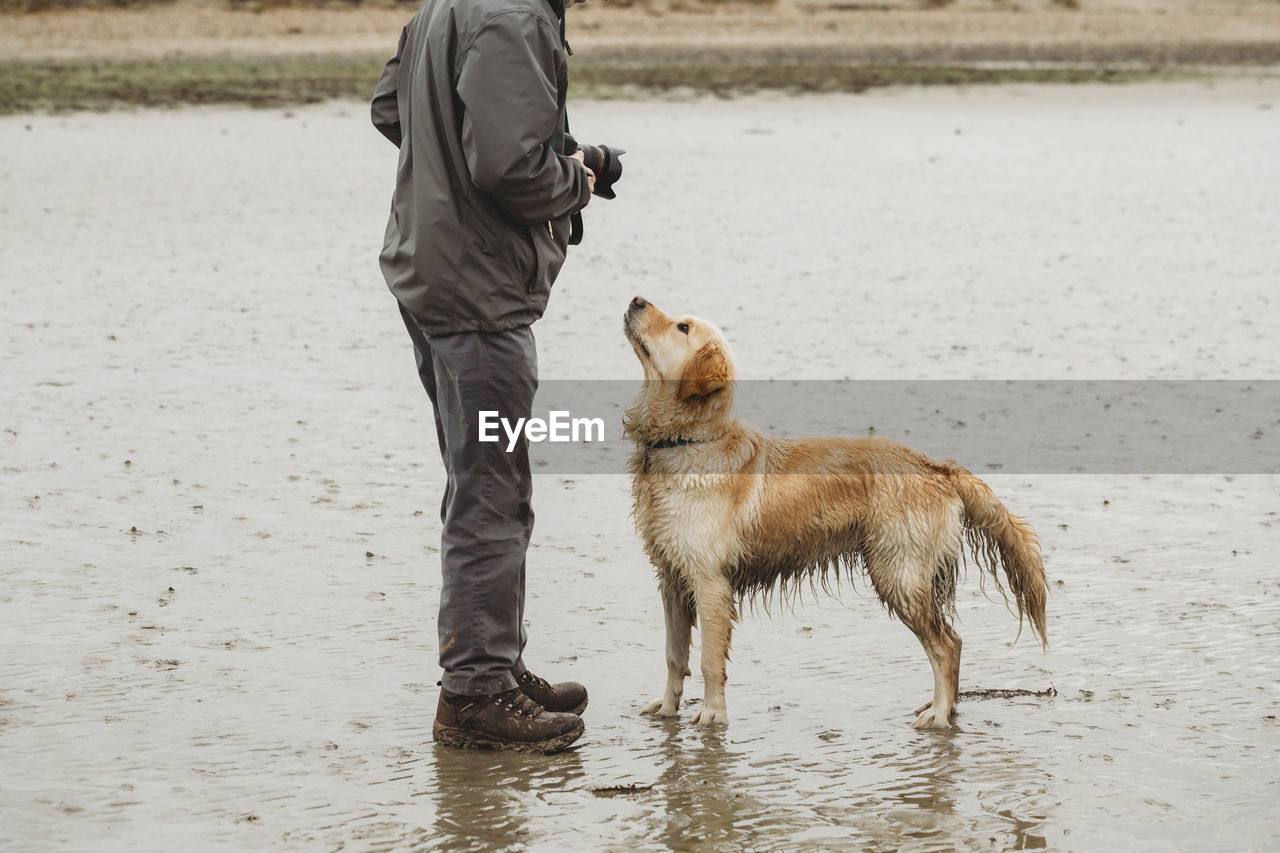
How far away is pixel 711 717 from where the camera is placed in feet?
15.3

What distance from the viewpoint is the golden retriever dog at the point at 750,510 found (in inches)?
183

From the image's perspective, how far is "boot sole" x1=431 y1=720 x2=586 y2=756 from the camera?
443 centimetres

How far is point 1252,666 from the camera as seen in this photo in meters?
5.11

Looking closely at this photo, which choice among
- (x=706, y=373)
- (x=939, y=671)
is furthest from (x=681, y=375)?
(x=939, y=671)

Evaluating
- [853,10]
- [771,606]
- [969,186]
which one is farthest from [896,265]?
[853,10]

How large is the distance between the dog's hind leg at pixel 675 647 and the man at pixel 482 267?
355 millimetres

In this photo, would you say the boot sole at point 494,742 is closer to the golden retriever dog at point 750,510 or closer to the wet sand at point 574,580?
the wet sand at point 574,580

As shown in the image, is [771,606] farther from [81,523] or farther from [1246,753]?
[81,523]

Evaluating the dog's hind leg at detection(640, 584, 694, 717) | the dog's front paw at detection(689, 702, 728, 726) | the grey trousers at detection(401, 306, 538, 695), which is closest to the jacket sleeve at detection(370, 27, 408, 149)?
the grey trousers at detection(401, 306, 538, 695)

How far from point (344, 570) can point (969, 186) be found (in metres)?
12.0

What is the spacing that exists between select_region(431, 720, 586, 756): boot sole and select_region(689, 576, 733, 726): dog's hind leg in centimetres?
43

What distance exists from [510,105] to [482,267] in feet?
1.44

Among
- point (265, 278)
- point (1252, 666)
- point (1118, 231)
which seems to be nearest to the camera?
point (1252, 666)

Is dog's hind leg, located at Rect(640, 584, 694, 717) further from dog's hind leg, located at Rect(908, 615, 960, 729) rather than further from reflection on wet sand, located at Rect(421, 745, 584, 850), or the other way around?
dog's hind leg, located at Rect(908, 615, 960, 729)
